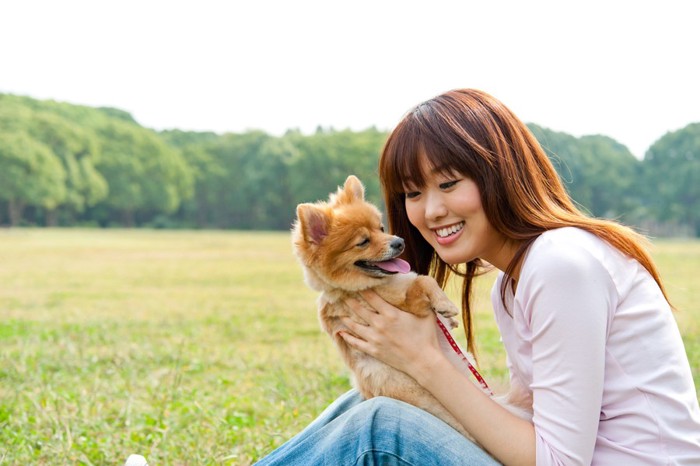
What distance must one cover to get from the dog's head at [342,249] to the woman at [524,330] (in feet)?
0.76

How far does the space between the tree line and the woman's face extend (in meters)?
35.9

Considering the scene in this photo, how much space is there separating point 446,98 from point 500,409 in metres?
0.96

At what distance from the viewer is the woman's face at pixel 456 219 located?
203cm

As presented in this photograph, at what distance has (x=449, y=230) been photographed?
2092mm

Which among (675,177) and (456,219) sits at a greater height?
(456,219)

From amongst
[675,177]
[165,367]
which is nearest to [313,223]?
[165,367]

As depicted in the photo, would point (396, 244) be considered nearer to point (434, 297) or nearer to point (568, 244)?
point (434, 297)

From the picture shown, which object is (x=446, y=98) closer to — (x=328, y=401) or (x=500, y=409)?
(x=500, y=409)

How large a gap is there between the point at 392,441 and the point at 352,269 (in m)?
0.79

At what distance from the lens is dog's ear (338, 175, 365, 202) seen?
8.78 feet

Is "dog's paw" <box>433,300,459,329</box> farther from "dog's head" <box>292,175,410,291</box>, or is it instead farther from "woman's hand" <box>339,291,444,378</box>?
"dog's head" <box>292,175,410,291</box>

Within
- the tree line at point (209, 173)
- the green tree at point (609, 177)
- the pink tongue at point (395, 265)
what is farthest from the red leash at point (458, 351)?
the green tree at point (609, 177)

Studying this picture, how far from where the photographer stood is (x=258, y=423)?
12.8ft

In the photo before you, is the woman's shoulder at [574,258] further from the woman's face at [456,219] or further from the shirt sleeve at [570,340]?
the woman's face at [456,219]
